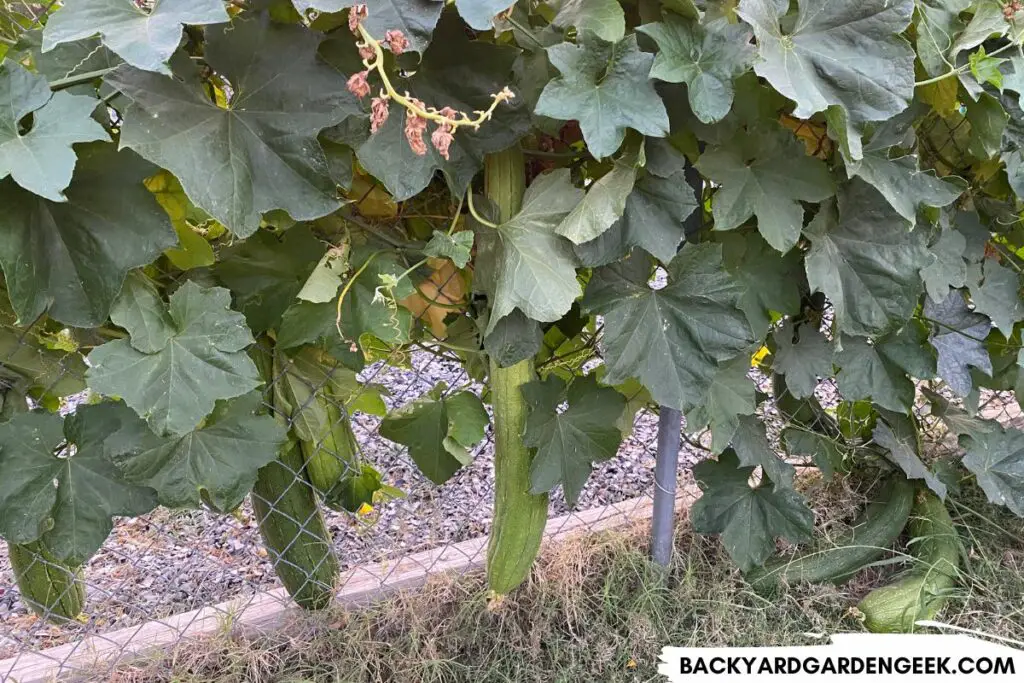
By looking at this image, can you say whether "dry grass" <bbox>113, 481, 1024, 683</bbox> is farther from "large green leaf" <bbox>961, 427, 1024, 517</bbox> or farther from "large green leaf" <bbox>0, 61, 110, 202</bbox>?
"large green leaf" <bbox>0, 61, 110, 202</bbox>

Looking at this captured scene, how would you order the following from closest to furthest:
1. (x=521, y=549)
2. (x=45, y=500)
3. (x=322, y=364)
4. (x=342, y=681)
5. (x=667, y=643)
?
(x=45, y=500) < (x=322, y=364) < (x=521, y=549) < (x=342, y=681) < (x=667, y=643)

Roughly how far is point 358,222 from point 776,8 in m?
0.70

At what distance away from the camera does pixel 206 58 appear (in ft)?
3.00

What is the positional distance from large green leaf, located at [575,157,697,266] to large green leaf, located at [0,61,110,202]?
2.19 ft

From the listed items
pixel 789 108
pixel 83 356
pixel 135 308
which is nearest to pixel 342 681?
pixel 83 356

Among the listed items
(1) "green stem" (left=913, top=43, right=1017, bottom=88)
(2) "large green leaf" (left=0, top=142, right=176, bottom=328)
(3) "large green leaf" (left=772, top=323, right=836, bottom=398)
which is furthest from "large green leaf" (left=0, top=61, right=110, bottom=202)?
(3) "large green leaf" (left=772, top=323, right=836, bottom=398)

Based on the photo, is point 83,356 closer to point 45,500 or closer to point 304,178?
point 45,500

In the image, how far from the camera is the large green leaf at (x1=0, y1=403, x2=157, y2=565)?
1131 mm

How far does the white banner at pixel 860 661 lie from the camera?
161cm

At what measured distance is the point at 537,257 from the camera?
3.61 feet

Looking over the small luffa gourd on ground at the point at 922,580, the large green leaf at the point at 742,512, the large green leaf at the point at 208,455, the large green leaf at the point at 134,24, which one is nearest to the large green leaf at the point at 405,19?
the large green leaf at the point at 134,24

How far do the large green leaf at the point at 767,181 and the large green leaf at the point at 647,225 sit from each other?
0.32 feet

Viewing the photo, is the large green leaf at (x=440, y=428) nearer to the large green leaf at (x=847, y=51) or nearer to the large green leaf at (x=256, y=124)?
the large green leaf at (x=256, y=124)

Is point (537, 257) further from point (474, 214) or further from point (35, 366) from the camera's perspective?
point (35, 366)
